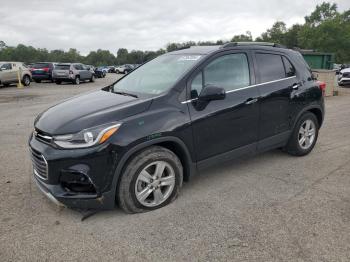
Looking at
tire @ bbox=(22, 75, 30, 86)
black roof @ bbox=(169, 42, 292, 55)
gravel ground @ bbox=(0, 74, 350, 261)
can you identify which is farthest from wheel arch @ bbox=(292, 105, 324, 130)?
tire @ bbox=(22, 75, 30, 86)

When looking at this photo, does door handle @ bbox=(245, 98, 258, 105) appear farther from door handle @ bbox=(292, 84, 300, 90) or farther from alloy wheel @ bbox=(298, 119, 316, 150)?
alloy wheel @ bbox=(298, 119, 316, 150)

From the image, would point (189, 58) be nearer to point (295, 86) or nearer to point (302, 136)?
point (295, 86)

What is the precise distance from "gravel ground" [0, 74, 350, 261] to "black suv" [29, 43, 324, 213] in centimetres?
29

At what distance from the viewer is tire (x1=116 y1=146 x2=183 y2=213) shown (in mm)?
3400

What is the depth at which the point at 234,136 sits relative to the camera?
419 cm

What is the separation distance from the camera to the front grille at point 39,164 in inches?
132

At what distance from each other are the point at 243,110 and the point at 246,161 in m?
1.25

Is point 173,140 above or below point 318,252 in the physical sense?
above

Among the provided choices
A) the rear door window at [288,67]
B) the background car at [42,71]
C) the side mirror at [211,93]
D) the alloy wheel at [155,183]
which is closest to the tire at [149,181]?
the alloy wheel at [155,183]

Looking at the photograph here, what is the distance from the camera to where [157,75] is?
4.32m

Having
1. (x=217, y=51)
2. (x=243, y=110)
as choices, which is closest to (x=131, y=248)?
(x=243, y=110)

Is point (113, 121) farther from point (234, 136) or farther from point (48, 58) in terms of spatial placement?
point (48, 58)

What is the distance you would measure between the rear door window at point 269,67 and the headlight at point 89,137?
2349 millimetres

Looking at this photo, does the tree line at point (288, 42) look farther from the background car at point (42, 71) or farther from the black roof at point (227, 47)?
the background car at point (42, 71)
